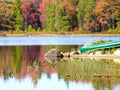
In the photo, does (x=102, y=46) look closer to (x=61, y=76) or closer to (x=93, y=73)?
(x=93, y=73)

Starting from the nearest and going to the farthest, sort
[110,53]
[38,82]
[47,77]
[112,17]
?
[38,82]
[47,77]
[110,53]
[112,17]

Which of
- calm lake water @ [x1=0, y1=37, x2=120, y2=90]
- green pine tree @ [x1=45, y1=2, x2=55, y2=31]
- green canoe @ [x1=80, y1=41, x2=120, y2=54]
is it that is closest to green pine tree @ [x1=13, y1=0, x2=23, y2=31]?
green pine tree @ [x1=45, y1=2, x2=55, y2=31]

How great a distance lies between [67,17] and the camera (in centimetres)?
7200

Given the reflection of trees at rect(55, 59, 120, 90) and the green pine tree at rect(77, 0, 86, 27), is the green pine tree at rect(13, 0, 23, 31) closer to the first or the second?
the green pine tree at rect(77, 0, 86, 27)

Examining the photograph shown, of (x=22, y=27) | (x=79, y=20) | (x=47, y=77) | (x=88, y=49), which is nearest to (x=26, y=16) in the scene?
(x=22, y=27)

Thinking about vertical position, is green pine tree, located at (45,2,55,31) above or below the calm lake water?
below

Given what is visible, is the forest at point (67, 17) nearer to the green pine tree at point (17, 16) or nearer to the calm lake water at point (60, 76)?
the green pine tree at point (17, 16)

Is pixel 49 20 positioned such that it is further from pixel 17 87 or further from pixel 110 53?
pixel 17 87

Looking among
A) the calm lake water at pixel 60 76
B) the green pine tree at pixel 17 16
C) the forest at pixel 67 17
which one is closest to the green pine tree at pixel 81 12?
the forest at pixel 67 17

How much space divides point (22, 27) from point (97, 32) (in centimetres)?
896

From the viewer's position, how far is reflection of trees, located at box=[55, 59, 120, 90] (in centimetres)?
1938

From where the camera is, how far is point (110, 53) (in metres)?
31.6

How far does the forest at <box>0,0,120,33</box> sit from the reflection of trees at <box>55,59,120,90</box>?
46077mm

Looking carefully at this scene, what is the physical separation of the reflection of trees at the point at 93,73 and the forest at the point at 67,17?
151 ft
